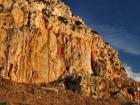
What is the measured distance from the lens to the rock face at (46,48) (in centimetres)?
9881

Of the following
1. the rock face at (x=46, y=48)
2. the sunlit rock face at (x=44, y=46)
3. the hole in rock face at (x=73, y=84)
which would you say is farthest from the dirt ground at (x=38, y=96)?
the sunlit rock face at (x=44, y=46)

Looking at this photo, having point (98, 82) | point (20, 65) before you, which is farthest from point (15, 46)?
point (98, 82)

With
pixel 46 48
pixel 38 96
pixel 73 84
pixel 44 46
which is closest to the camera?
pixel 38 96

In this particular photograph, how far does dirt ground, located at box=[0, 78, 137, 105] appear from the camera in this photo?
72938mm

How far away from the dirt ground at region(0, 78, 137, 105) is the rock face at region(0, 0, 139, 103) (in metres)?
8.94

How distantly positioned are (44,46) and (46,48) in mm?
631

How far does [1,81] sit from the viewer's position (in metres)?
85.2

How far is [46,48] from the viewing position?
103 metres

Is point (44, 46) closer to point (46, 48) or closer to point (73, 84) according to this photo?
point (46, 48)

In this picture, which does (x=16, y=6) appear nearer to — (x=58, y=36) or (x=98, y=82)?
(x=58, y=36)

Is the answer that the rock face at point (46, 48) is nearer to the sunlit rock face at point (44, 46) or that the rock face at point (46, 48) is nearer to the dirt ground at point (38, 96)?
the sunlit rock face at point (44, 46)

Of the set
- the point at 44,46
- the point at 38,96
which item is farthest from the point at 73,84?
the point at 38,96

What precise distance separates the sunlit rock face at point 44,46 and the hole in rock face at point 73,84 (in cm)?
378

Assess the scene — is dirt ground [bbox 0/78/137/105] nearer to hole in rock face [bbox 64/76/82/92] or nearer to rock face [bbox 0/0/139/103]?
hole in rock face [bbox 64/76/82/92]
